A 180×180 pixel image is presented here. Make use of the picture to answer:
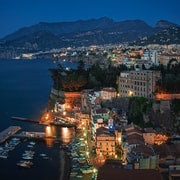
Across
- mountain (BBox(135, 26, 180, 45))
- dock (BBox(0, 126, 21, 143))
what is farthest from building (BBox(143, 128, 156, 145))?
mountain (BBox(135, 26, 180, 45))

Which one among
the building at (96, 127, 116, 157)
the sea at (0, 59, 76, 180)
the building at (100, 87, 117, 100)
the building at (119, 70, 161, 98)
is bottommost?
the sea at (0, 59, 76, 180)

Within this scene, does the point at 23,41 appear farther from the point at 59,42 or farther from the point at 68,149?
the point at 68,149

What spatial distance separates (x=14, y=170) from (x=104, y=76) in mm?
9329

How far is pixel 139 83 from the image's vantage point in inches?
703

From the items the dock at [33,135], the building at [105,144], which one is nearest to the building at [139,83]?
the building at [105,144]

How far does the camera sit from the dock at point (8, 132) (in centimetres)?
1738

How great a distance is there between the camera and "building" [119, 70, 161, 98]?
17328 mm

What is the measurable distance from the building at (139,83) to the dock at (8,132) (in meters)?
4.71

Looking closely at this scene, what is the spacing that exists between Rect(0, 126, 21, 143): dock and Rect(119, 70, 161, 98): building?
4.71 m

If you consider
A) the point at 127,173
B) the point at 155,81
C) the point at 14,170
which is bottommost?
the point at 14,170

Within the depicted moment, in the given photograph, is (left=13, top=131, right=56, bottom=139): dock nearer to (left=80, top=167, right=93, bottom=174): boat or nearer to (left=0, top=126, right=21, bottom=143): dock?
(left=0, top=126, right=21, bottom=143): dock

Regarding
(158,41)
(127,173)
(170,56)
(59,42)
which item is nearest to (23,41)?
(59,42)

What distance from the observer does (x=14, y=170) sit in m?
13.9

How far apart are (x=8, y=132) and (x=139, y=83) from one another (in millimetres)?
5701
